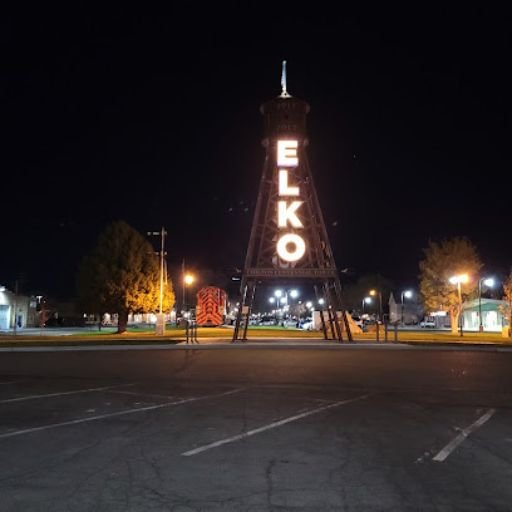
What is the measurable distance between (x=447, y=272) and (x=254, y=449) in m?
59.9

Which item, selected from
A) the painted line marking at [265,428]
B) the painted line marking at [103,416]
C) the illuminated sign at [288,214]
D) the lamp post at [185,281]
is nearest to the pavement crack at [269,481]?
the painted line marking at [265,428]

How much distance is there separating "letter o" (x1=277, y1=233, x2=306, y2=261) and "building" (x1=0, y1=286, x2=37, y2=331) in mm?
40561

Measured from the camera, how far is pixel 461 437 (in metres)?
9.26

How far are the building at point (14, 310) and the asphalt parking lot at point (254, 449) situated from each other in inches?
2367

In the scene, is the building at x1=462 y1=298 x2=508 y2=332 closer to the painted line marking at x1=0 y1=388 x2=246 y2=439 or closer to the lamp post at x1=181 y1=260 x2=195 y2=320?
the lamp post at x1=181 y1=260 x2=195 y2=320

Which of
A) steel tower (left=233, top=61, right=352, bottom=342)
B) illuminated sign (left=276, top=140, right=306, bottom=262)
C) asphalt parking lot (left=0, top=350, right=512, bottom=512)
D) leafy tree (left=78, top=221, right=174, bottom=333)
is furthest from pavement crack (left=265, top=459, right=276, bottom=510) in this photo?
leafy tree (left=78, top=221, right=174, bottom=333)

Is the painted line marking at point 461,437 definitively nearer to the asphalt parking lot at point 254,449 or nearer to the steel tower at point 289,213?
the asphalt parking lot at point 254,449

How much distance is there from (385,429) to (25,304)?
76.5 m

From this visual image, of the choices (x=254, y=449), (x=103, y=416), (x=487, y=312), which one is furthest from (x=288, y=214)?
(x=487, y=312)

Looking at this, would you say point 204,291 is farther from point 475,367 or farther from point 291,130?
point 475,367

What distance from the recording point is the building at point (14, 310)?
7188cm

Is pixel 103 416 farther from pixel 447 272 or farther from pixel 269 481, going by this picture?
pixel 447 272

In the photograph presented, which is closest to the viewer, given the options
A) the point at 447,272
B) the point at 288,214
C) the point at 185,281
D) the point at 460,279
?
the point at 288,214

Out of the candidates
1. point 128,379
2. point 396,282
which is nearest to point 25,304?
point 128,379
